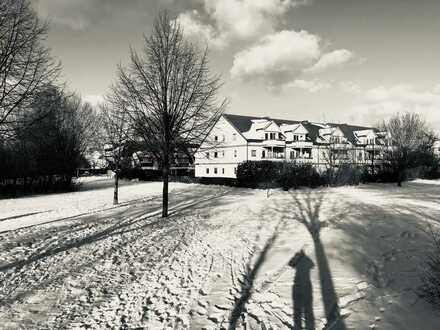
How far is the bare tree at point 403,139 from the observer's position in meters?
29.7

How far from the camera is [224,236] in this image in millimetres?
9125

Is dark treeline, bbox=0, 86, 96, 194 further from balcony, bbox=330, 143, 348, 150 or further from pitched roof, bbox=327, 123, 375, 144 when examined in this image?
pitched roof, bbox=327, 123, 375, 144

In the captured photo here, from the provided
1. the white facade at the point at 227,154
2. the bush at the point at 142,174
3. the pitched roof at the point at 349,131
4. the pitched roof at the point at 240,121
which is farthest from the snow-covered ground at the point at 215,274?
the pitched roof at the point at 349,131

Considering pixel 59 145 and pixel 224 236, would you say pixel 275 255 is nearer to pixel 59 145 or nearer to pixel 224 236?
pixel 224 236

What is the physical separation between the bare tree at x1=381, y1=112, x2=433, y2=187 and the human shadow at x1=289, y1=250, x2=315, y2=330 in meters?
28.8

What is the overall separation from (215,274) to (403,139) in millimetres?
33168

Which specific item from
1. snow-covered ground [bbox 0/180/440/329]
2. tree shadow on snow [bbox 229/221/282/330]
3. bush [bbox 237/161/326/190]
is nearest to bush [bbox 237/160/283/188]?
bush [bbox 237/161/326/190]

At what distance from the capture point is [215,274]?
19.9 ft

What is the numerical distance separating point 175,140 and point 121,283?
7.21 meters

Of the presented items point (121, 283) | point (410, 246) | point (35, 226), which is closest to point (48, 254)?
point (121, 283)

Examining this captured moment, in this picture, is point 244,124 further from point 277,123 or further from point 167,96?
point 167,96

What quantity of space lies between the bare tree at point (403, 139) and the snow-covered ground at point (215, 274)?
21.7 metres

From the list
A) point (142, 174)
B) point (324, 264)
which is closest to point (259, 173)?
point (324, 264)

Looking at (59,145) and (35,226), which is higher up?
(59,145)
